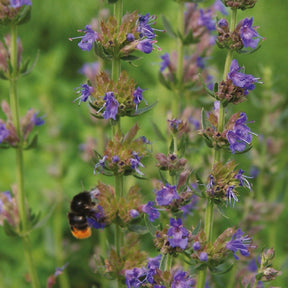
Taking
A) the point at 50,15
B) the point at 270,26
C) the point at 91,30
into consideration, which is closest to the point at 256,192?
the point at 91,30

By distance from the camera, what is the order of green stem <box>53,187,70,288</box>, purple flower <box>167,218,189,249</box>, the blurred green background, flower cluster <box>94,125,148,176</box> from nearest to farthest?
purple flower <box>167,218,189,249</box>
flower cluster <box>94,125,148,176</box>
green stem <box>53,187,70,288</box>
the blurred green background

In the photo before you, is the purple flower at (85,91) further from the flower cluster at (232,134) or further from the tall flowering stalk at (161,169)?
the flower cluster at (232,134)

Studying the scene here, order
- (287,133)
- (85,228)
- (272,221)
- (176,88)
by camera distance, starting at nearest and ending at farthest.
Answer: (85,228)
(176,88)
(272,221)
(287,133)

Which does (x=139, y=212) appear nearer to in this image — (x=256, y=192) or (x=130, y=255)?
(x=130, y=255)

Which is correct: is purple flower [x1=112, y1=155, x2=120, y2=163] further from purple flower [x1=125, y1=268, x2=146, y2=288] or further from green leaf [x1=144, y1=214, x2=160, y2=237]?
purple flower [x1=125, y1=268, x2=146, y2=288]

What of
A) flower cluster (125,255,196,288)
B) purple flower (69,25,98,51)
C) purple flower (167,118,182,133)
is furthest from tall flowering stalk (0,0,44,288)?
purple flower (167,118,182,133)
